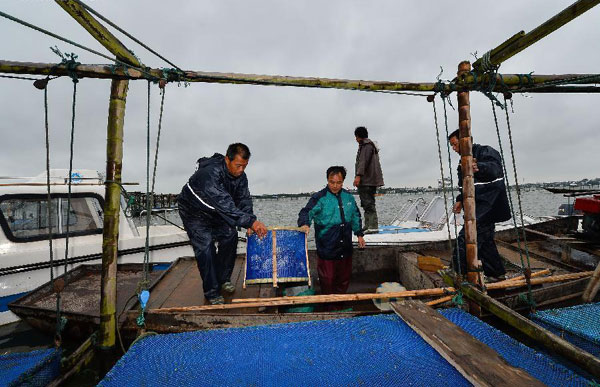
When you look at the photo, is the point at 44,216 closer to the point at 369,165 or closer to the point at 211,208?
the point at 211,208

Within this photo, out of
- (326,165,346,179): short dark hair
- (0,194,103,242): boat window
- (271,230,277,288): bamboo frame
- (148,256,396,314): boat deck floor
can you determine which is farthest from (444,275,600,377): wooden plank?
(0,194,103,242): boat window

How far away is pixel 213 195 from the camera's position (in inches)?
168

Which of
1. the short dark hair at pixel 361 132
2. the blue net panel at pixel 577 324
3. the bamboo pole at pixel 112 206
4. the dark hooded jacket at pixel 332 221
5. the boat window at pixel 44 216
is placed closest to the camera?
the blue net panel at pixel 577 324

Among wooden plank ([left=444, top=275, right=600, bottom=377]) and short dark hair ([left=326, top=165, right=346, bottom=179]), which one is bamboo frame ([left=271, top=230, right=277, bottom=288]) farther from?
wooden plank ([left=444, top=275, right=600, bottom=377])

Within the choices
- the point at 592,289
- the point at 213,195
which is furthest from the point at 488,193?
the point at 213,195

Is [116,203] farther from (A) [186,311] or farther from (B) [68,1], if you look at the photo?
(B) [68,1]

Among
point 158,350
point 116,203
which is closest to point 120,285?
point 116,203

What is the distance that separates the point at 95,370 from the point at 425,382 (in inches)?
173

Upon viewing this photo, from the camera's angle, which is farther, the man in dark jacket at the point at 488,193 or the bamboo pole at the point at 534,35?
the man in dark jacket at the point at 488,193

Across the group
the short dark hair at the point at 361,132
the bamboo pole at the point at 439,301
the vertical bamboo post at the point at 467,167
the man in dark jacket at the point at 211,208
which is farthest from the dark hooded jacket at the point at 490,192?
the man in dark jacket at the point at 211,208

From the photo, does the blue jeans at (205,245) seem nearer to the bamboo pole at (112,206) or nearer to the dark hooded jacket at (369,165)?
the bamboo pole at (112,206)

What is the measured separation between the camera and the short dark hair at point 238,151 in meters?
4.46

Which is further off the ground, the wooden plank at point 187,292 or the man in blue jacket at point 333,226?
the man in blue jacket at point 333,226

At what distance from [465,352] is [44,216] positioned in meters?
9.45
